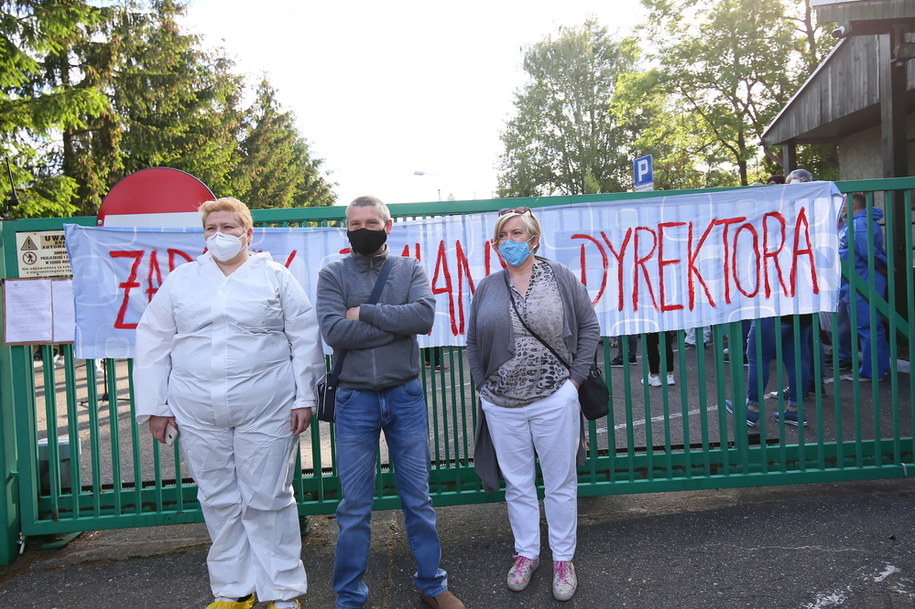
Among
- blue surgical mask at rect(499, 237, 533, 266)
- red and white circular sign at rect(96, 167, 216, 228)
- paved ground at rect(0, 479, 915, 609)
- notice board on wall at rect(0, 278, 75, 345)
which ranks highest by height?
red and white circular sign at rect(96, 167, 216, 228)

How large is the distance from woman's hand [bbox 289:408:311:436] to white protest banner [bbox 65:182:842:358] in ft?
3.45

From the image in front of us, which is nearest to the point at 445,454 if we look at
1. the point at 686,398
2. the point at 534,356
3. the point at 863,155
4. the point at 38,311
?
the point at 534,356

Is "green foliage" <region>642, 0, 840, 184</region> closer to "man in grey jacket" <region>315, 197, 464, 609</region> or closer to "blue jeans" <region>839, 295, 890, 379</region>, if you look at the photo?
"blue jeans" <region>839, 295, 890, 379</region>

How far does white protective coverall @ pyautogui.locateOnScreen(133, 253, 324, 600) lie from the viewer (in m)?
3.16

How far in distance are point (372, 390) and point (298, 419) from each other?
0.37 metres

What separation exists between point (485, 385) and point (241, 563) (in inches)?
56.0

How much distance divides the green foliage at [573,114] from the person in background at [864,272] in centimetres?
3513

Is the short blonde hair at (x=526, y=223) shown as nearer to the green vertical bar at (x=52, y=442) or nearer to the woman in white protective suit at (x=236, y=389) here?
the woman in white protective suit at (x=236, y=389)

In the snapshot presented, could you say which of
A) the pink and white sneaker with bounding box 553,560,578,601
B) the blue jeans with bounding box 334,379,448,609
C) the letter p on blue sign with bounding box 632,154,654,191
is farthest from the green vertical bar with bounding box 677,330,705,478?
the letter p on blue sign with bounding box 632,154,654,191

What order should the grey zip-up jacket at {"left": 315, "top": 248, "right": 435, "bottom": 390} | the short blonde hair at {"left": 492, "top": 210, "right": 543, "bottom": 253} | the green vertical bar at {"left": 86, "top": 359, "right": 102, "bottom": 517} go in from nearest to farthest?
the grey zip-up jacket at {"left": 315, "top": 248, "right": 435, "bottom": 390} < the short blonde hair at {"left": 492, "top": 210, "right": 543, "bottom": 253} < the green vertical bar at {"left": 86, "top": 359, "right": 102, "bottom": 517}

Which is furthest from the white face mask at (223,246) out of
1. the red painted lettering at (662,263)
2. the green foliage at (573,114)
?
the green foliage at (573,114)

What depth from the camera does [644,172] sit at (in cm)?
1259

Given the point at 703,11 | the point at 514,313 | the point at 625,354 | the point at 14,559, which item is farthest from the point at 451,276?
the point at 703,11

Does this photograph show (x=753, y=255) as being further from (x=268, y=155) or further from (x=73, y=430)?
(x=268, y=155)
